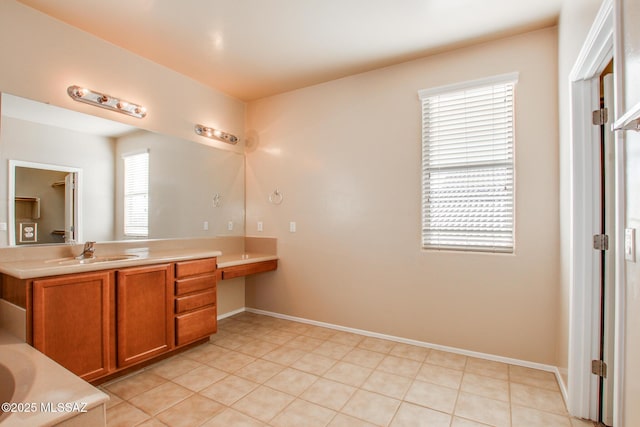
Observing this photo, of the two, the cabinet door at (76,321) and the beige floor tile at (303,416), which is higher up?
the cabinet door at (76,321)

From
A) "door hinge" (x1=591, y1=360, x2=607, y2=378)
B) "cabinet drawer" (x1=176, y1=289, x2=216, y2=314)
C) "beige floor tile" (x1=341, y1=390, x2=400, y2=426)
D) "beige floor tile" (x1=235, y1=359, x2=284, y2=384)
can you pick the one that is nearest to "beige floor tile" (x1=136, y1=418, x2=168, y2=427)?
"beige floor tile" (x1=235, y1=359, x2=284, y2=384)

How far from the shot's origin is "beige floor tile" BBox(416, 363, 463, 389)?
233 centimetres

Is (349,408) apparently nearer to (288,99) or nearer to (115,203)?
(115,203)

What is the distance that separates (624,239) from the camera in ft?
3.78

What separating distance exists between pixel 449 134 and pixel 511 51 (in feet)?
2.55

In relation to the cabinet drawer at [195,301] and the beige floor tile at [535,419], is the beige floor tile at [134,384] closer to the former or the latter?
the cabinet drawer at [195,301]

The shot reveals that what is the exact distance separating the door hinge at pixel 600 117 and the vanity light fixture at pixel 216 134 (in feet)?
11.0

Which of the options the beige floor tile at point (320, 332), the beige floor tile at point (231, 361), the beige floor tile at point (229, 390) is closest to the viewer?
the beige floor tile at point (229, 390)

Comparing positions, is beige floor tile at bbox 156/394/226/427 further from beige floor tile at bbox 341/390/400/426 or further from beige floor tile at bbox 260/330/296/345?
beige floor tile at bbox 260/330/296/345

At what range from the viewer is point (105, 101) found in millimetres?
2658

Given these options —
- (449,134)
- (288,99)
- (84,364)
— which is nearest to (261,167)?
(288,99)

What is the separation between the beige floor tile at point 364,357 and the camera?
8.66 feet

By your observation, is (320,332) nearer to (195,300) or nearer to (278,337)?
(278,337)

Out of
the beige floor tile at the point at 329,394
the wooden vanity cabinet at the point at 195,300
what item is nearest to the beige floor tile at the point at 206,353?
the wooden vanity cabinet at the point at 195,300
